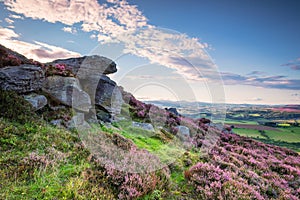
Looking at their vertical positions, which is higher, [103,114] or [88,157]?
[103,114]

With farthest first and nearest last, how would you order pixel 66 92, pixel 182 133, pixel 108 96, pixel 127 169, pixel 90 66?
pixel 182 133
pixel 90 66
pixel 108 96
pixel 66 92
pixel 127 169

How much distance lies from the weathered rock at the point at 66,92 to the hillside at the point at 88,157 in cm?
6

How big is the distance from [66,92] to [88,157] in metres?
6.53

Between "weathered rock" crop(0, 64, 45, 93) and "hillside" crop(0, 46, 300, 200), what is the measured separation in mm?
44

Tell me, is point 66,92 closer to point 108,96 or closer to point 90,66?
point 108,96

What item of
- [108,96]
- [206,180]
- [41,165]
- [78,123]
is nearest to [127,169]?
[41,165]

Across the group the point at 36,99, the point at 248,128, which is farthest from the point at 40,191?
the point at 248,128

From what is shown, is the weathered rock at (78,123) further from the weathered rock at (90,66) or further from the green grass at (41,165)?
the weathered rock at (90,66)

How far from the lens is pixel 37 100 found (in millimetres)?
10602

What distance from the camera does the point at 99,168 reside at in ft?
22.2

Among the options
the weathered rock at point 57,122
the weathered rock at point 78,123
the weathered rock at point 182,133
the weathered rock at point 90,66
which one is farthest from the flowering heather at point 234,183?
the weathered rock at point 90,66

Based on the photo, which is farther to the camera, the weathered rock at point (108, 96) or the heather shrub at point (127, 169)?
the weathered rock at point (108, 96)

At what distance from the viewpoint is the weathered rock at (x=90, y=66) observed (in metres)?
15.8

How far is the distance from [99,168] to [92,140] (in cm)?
259
